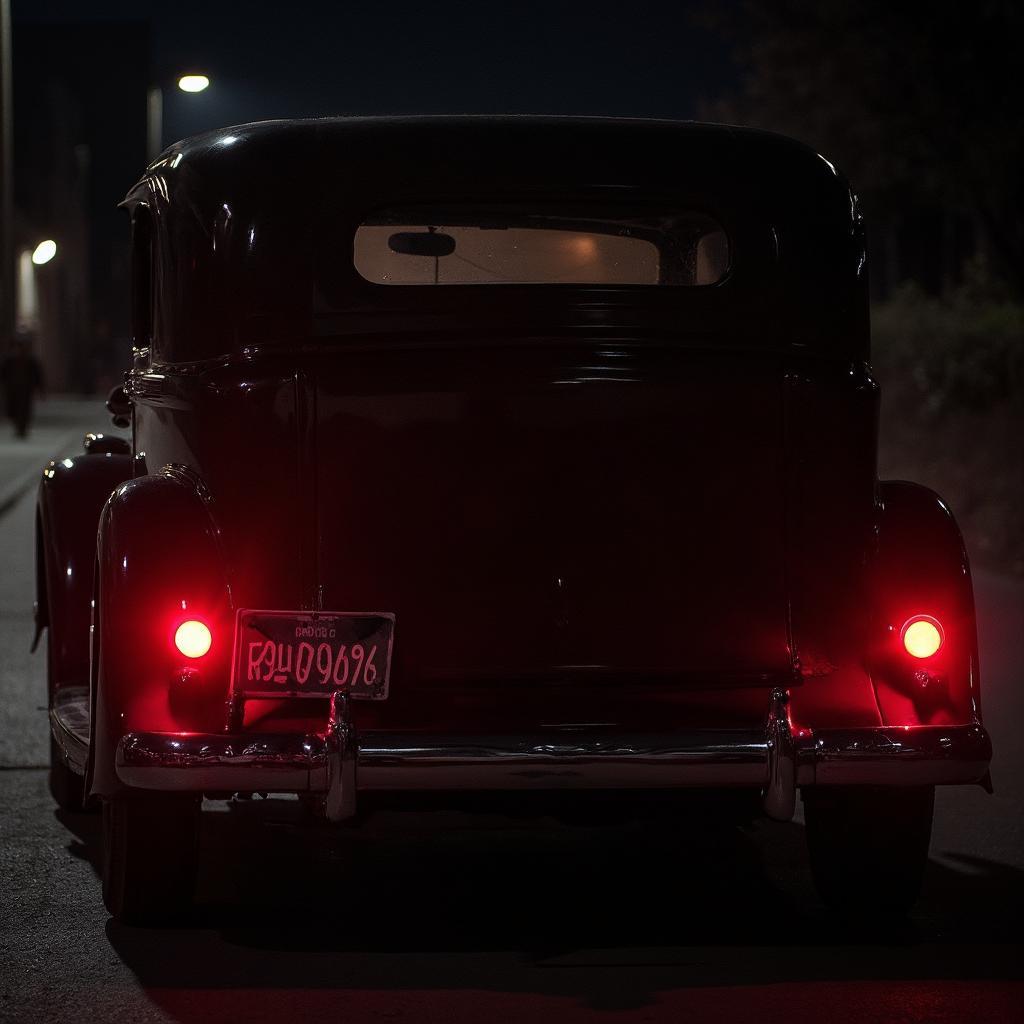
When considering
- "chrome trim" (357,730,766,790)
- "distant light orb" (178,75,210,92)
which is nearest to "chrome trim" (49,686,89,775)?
"chrome trim" (357,730,766,790)

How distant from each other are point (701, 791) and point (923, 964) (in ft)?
2.29

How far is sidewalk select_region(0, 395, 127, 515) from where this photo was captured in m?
22.2

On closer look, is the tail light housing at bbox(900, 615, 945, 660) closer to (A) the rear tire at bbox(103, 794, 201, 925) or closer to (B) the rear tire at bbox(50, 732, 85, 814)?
(A) the rear tire at bbox(103, 794, 201, 925)

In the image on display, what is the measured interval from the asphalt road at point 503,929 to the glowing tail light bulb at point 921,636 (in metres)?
0.74

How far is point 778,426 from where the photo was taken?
5.41m

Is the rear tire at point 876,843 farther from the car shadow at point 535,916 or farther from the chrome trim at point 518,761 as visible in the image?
the chrome trim at point 518,761

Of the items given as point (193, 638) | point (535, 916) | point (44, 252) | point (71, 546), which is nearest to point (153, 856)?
point (193, 638)

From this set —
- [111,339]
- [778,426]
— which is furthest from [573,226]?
[111,339]

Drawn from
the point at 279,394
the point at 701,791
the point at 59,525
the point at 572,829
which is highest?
the point at 279,394

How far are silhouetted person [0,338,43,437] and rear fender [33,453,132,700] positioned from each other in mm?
23834

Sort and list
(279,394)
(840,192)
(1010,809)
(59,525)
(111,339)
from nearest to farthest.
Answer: (279,394) < (840,192) < (59,525) < (1010,809) < (111,339)

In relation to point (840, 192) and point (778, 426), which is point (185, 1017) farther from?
point (840, 192)

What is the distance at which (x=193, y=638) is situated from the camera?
5141mm

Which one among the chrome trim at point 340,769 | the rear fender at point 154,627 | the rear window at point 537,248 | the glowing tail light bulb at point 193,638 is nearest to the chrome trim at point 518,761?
the chrome trim at point 340,769
